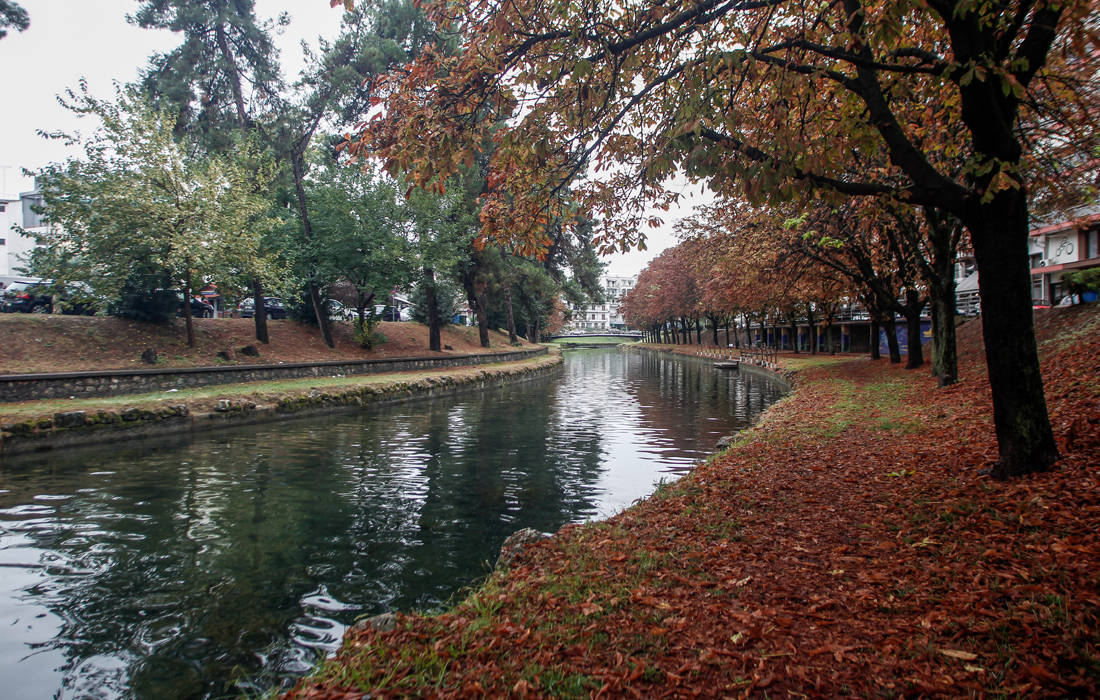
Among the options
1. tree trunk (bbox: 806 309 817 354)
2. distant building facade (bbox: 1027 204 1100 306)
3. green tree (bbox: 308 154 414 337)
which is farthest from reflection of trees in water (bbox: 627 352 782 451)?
A: distant building facade (bbox: 1027 204 1100 306)

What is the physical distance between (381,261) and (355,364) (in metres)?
6.36

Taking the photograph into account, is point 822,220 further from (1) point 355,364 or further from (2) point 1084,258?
(2) point 1084,258

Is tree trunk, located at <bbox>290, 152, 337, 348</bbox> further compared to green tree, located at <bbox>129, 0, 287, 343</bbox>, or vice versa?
tree trunk, located at <bbox>290, 152, 337, 348</bbox>

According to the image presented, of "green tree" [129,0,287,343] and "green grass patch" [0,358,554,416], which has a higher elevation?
"green tree" [129,0,287,343]

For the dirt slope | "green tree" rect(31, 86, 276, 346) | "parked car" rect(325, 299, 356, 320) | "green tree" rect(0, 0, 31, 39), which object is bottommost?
the dirt slope

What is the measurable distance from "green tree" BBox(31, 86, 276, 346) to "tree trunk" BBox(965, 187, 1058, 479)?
76.1ft

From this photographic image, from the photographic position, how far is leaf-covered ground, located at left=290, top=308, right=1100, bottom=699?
3178mm

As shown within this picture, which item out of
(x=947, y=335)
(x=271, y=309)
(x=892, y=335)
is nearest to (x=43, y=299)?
(x=271, y=309)

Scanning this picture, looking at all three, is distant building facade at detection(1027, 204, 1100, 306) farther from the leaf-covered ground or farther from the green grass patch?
the green grass patch

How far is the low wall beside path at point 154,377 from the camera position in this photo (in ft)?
50.9

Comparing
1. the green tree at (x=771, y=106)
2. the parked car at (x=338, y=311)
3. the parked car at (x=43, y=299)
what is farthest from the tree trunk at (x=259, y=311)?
the green tree at (x=771, y=106)

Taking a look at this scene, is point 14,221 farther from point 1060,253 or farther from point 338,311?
point 1060,253

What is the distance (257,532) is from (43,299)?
24.8 metres

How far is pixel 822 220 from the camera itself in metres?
16.6
